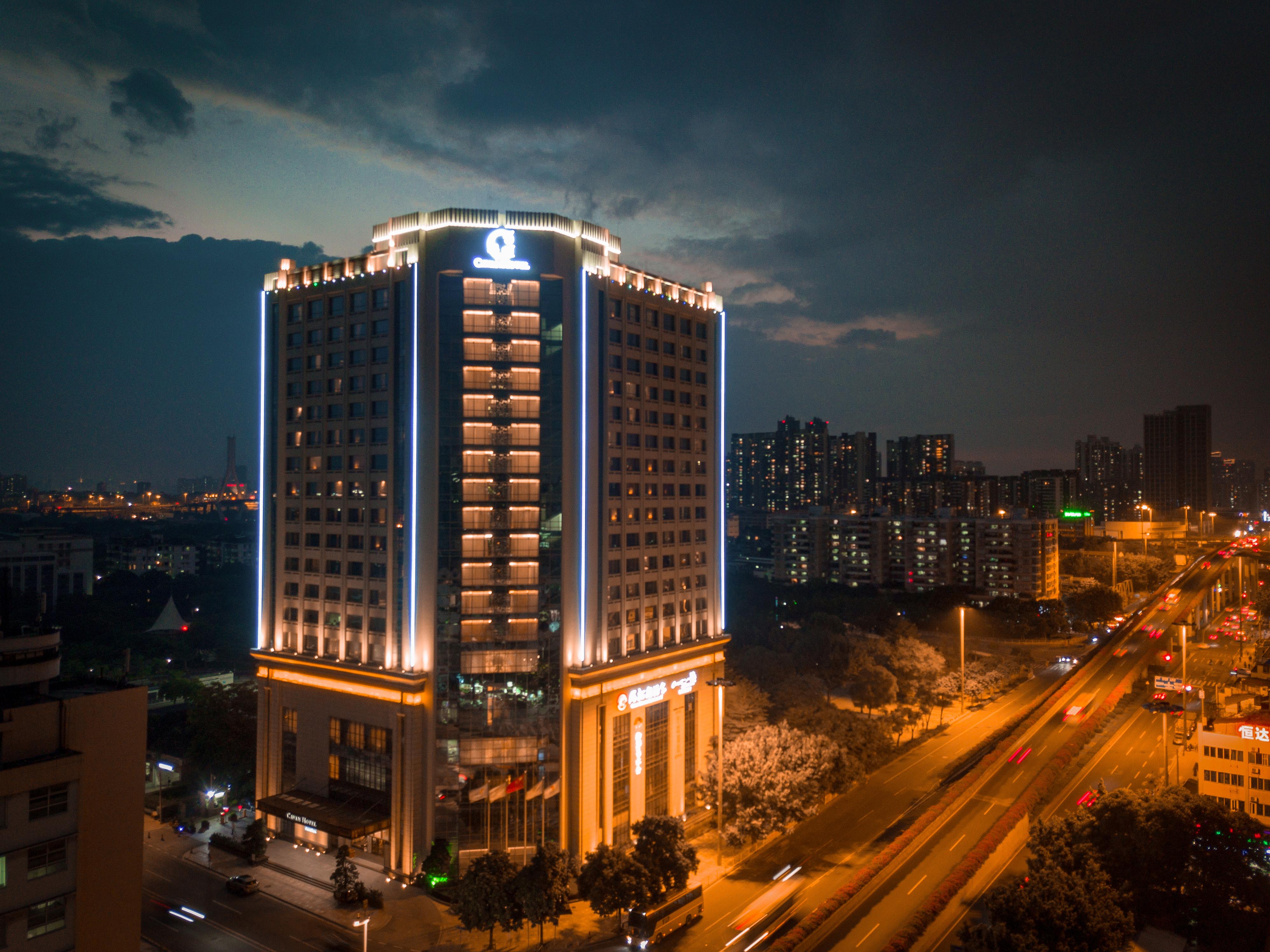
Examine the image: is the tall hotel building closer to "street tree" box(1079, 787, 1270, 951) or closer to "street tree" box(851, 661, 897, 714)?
"street tree" box(1079, 787, 1270, 951)

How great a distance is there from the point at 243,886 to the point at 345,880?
231 inches

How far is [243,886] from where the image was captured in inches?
1570

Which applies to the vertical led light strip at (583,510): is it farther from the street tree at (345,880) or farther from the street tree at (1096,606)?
the street tree at (1096,606)

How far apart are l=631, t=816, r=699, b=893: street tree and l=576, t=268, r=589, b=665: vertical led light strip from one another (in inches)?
380

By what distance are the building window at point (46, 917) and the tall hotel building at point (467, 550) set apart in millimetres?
21145

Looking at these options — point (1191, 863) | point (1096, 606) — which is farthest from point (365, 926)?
point (1096, 606)

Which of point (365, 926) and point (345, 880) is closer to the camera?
point (365, 926)

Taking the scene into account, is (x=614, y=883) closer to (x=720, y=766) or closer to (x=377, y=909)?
(x=377, y=909)

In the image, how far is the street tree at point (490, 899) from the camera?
111 feet

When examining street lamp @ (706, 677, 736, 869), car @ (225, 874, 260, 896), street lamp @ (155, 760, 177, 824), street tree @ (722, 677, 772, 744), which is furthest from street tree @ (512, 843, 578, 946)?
street lamp @ (155, 760, 177, 824)

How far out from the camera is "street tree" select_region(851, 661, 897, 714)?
70250 millimetres

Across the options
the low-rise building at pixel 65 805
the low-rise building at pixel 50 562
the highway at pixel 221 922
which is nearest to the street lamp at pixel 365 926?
the highway at pixel 221 922

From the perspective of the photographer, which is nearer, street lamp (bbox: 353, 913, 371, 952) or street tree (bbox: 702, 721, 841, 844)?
street lamp (bbox: 353, 913, 371, 952)

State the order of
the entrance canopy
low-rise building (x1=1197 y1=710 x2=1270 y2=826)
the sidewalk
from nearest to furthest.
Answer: the sidewalk
the entrance canopy
low-rise building (x1=1197 y1=710 x2=1270 y2=826)
